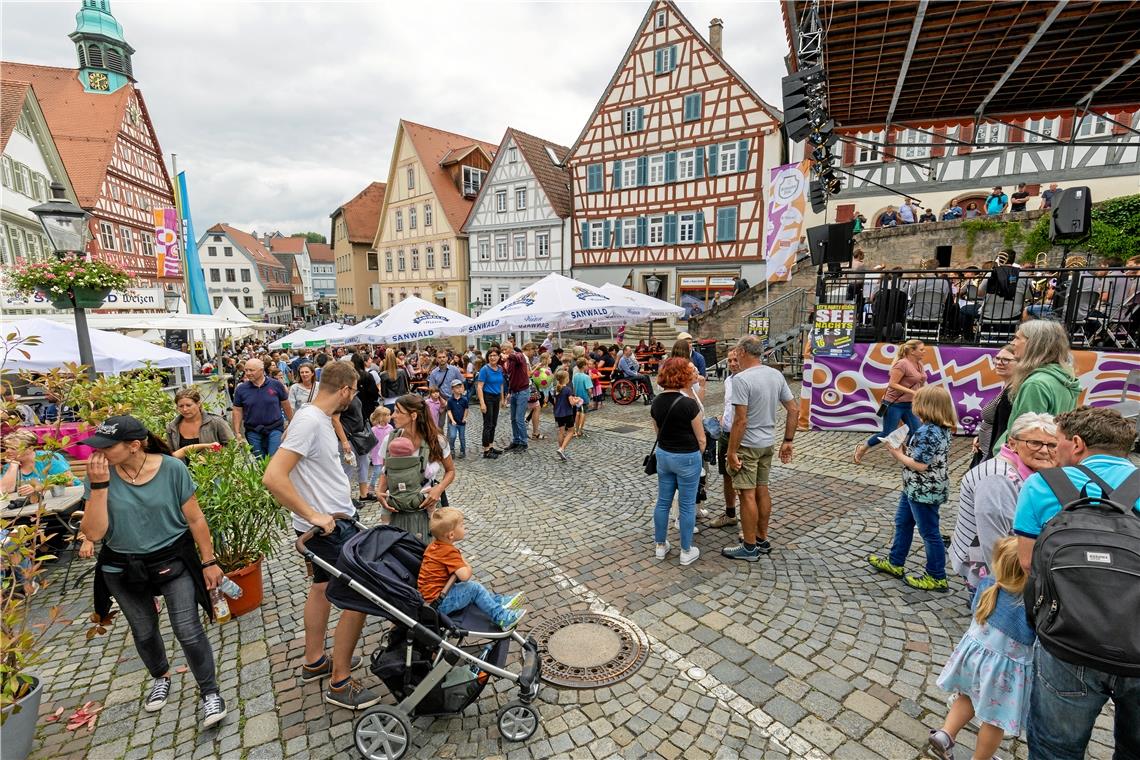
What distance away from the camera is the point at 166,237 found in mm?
23312

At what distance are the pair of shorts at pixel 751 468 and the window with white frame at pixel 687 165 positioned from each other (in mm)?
21775

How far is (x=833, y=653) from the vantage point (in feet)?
11.8

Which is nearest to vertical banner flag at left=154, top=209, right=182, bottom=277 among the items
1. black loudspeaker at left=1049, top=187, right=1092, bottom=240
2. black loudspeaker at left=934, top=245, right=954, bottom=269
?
black loudspeaker at left=1049, top=187, right=1092, bottom=240

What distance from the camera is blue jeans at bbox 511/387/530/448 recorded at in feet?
30.5

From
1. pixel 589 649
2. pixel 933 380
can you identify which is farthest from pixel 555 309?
pixel 589 649

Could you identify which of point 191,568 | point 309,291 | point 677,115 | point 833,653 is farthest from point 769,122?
point 309,291

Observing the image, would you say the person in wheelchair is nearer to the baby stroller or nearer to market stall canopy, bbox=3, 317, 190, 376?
market stall canopy, bbox=3, 317, 190, 376

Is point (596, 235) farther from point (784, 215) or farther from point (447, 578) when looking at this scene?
point (447, 578)

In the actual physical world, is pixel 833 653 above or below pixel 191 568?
below

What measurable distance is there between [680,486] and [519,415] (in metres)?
4.95

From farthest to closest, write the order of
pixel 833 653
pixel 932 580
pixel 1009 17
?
pixel 1009 17, pixel 932 580, pixel 833 653

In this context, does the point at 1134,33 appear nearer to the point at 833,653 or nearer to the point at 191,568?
the point at 833,653

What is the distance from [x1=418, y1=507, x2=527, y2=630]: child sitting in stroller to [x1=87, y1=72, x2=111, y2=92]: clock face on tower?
2448 inches

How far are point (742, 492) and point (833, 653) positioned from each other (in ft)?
4.95
